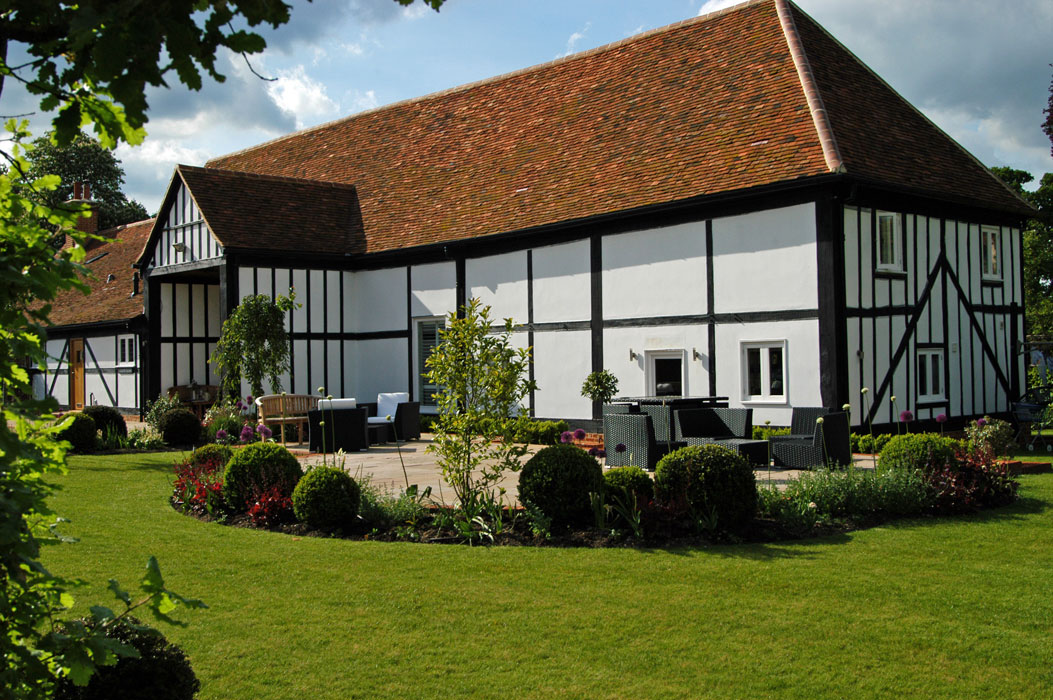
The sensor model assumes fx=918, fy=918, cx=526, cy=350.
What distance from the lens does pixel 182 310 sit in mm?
24828

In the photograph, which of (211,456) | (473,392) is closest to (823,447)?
(473,392)

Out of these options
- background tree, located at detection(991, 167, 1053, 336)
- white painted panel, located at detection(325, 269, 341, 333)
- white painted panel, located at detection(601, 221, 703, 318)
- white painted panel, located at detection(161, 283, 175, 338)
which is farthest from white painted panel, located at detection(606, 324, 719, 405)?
background tree, located at detection(991, 167, 1053, 336)

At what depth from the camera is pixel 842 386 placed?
49.2 ft

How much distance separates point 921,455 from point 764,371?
603 centimetres

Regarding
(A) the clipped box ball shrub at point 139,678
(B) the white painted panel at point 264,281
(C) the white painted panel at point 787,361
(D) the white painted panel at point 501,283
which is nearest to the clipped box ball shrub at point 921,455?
(C) the white painted panel at point 787,361

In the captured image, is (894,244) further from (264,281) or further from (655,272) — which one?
(264,281)

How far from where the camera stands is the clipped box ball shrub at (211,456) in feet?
37.0

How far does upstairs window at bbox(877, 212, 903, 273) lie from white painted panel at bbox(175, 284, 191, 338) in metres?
17.7

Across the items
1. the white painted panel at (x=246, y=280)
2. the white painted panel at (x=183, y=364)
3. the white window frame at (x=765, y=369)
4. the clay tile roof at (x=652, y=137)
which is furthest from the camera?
the white painted panel at (x=183, y=364)

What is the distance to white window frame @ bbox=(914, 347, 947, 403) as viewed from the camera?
666 inches

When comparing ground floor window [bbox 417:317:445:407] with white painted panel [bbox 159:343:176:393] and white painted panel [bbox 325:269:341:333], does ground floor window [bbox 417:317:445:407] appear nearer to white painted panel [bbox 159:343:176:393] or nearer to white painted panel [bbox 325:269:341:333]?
white painted panel [bbox 325:269:341:333]

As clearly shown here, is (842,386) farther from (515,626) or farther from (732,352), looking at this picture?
(515,626)

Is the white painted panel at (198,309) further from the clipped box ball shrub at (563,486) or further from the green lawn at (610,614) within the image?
the clipped box ball shrub at (563,486)

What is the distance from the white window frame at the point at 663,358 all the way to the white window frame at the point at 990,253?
6649mm
